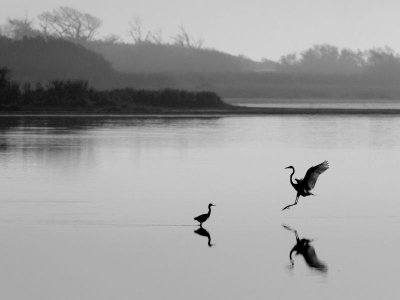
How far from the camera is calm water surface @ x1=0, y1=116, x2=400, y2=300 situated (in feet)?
35.3

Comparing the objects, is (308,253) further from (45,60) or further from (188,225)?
(45,60)

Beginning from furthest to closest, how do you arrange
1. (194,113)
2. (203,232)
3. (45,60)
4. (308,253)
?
1. (45,60)
2. (194,113)
3. (203,232)
4. (308,253)

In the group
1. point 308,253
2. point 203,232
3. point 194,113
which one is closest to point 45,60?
point 194,113

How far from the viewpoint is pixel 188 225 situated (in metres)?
14.9

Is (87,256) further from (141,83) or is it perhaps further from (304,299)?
(141,83)

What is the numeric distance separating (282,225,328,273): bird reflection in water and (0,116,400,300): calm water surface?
87 millimetres

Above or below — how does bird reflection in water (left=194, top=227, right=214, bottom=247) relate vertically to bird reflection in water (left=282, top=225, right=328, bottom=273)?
below

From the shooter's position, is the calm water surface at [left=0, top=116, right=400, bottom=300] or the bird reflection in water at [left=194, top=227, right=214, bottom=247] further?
the bird reflection in water at [left=194, top=227, right=214, bottom=247]

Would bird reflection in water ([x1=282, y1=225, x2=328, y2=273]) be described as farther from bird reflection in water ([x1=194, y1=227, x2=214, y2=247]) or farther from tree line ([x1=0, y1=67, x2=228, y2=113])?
tree line ([x1=0, y1=67, x2=228, y2=113])

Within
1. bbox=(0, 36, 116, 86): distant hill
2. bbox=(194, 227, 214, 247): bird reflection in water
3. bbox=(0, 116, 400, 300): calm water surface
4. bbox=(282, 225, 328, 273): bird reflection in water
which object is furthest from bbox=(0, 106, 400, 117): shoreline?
bbox=(282, 225, 328, 273): bird reflection in water

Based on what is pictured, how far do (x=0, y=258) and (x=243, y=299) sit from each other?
3418 millimetres

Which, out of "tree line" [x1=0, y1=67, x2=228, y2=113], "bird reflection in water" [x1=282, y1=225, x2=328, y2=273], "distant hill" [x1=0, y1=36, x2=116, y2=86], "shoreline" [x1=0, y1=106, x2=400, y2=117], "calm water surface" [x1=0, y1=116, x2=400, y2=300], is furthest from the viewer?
"distant hill" [x1=0, y1=36, x2=116, y2=86]

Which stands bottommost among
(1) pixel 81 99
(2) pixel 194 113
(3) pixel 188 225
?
(2) pixel 194 113

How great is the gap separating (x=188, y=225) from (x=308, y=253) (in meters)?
2.85
